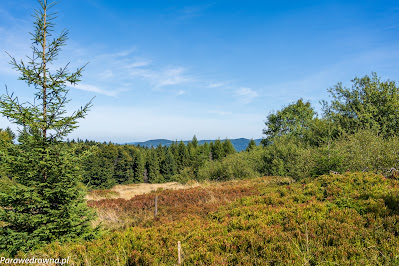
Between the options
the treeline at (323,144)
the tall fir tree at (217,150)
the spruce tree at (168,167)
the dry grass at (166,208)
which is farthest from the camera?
the tall fir tree at (217,150)

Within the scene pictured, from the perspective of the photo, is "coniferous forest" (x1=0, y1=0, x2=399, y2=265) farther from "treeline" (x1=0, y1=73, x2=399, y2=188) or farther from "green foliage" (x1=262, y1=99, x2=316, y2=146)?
"green foliage" (x1=262, y1=99, x2=316, y2=146)

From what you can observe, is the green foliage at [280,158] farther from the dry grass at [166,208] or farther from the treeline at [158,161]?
the treeline at [158,161]

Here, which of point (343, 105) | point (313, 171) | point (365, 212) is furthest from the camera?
point (343, 105)

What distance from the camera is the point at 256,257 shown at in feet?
13.2

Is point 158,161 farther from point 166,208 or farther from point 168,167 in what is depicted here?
point 166,208

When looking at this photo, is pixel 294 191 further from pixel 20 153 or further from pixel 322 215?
pixel 20 153

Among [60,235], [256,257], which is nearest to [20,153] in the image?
[60,235]

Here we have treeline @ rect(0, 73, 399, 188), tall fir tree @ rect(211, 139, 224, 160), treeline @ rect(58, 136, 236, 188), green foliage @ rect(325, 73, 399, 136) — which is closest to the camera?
treeline @ rect(0, 73, 399, 188)

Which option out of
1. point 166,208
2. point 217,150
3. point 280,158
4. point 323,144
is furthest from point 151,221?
point 217,150

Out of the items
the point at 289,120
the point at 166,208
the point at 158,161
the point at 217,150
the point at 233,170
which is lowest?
the point at 158,161

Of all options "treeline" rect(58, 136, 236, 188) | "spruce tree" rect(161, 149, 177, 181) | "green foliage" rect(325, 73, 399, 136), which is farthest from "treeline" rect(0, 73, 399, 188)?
"spruce tree" rect(161, 149, 177, 181)

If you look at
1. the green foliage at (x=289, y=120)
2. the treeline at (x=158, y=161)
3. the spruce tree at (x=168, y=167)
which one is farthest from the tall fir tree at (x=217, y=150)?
the green foliage at (x=289, y=120)

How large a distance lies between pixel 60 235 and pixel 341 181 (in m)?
9.15

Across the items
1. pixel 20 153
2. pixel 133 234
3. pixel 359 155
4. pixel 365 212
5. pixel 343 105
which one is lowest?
pixel 133 234
